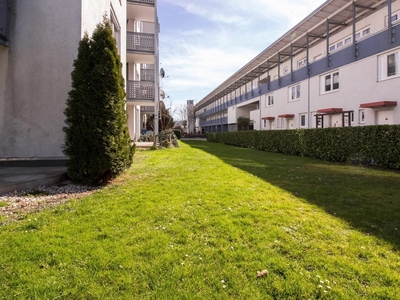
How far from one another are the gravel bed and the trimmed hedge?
936 cm

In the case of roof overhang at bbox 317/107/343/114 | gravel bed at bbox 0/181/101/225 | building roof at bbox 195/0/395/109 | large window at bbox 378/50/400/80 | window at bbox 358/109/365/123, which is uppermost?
building roof at bbox 195/0/395/109

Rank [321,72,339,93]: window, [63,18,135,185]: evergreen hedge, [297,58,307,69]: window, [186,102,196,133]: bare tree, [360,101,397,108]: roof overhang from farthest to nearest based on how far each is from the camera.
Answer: [186,102,196,133]: bare tree
[297,58,307,69]: window
[321,72,339,93]: window
[360,101,397,108]: roof overhang
[63,18,135,185]: evergreen hedge

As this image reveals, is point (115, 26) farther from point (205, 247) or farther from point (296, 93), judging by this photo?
point (296, 93)

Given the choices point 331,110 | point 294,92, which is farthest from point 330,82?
point 294,92

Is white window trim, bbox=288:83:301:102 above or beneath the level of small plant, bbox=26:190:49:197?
above

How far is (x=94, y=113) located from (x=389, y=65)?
1558 cm

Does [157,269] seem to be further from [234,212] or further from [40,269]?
[234,212]

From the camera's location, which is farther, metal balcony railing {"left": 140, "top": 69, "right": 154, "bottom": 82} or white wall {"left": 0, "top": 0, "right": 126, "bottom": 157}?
metal balcony railing {"left": 140, "top": 69, "right": 154, "bottom": 82}

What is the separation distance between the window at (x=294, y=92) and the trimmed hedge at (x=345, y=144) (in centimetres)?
796

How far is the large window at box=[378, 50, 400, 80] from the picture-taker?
44.2ft

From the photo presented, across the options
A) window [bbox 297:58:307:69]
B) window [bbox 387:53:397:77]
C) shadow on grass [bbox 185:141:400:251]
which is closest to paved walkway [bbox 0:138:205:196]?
shadow on grass [bbox 185:141:400:251]

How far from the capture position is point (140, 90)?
15.7 metres

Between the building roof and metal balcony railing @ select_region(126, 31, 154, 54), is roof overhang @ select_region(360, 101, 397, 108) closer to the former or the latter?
the building roof

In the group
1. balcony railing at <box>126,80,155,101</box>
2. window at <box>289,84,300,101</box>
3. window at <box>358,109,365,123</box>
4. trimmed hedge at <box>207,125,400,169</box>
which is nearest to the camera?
trimmed hedge at <box>207,125,400,169</box>
